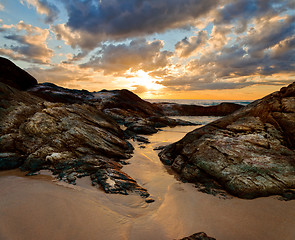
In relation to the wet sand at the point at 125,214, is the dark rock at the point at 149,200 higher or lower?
lower

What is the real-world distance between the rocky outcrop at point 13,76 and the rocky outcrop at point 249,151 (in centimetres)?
3183

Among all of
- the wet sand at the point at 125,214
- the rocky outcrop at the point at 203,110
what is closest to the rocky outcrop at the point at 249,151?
the wet sand at the point at 125,214

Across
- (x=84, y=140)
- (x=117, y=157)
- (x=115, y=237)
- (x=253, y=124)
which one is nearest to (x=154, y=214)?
(x=115, y=237)

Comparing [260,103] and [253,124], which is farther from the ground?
[260,103]

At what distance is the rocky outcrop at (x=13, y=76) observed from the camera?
25125 mm

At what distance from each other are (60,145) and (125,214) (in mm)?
4697

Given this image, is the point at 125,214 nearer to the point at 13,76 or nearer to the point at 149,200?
the point at 149,200

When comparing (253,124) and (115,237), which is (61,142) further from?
(253,124)

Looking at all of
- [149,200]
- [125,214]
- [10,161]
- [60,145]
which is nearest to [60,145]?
[60,145]

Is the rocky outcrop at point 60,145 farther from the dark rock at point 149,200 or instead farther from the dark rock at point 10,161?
the dark rock at point 149,200

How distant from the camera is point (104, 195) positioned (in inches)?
171

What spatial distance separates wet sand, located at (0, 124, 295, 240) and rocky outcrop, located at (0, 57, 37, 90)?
29505 millimetres

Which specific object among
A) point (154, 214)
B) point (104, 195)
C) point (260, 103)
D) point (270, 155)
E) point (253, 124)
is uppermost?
point (260, 103)

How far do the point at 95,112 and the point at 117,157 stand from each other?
4.75 m
